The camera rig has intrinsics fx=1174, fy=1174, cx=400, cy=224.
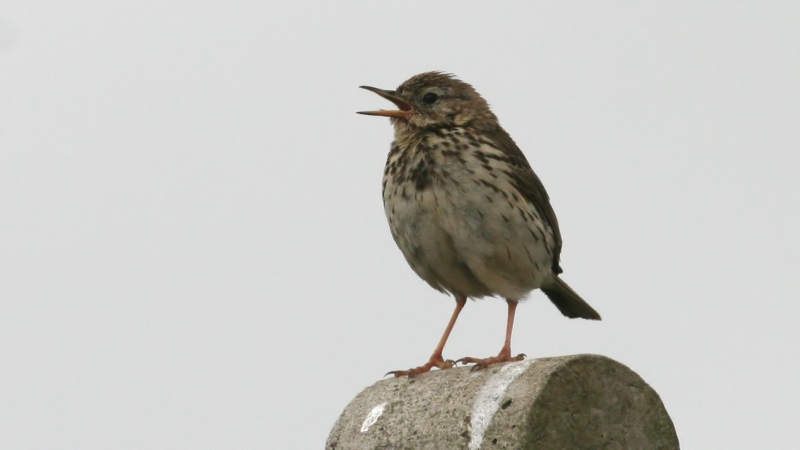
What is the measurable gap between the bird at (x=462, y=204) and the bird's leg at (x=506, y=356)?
0.01m

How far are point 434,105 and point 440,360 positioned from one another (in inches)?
90.2

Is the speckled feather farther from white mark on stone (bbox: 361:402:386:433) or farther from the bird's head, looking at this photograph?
white mark on stone (bbox: 361:402:386:433)

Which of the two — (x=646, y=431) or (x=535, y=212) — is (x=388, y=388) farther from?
(x=535, y=212)

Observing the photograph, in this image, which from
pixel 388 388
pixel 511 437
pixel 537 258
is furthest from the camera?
pixel 537 258

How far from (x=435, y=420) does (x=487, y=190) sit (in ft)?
7.44

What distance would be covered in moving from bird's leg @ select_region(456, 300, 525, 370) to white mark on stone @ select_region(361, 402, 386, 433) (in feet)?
2.16

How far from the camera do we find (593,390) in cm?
695

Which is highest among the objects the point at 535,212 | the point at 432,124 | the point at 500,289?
the point at 432,124

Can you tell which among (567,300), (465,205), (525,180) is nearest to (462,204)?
(465,205)

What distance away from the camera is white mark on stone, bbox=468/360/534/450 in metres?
6.78

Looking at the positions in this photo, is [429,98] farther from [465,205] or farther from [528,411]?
[528,411]

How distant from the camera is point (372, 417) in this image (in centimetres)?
752

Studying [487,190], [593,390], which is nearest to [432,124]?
[487,190]

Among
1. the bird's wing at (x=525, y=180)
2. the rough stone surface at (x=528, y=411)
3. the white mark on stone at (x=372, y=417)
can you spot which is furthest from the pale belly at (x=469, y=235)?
the white mark on stone at (x=372, y=417)
